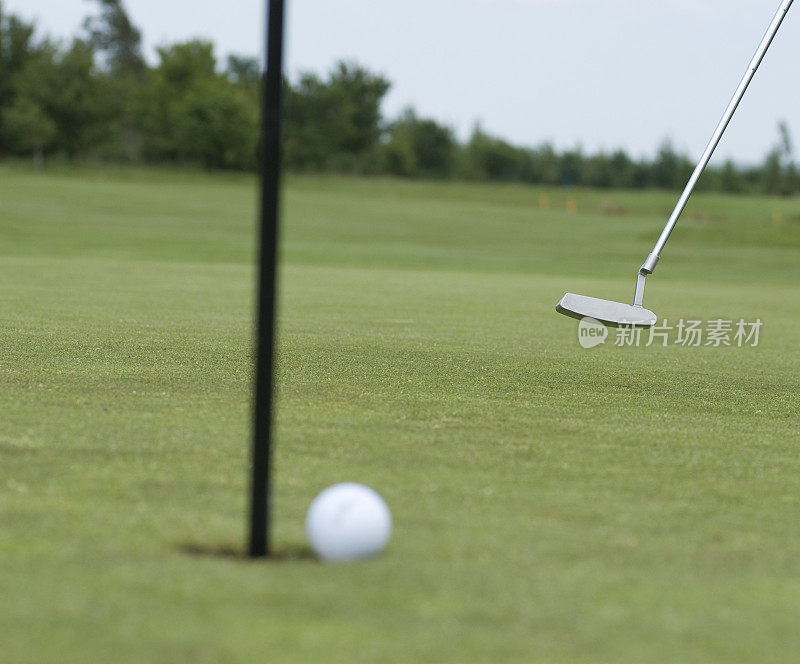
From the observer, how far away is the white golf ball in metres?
3.89

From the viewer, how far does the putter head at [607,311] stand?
8242 mm

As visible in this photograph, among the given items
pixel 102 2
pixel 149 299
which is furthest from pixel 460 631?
pixel 102 2

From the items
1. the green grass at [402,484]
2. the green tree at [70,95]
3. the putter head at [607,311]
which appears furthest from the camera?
the green tree at [70,95]

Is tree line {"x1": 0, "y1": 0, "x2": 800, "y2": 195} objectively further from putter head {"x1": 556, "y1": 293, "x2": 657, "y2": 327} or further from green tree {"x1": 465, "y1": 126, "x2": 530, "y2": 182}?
putter head {"x1": 556, "y1": 293, "x2": 657, "y2": 327}

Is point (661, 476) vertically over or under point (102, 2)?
under

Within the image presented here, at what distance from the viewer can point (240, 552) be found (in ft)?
13.1

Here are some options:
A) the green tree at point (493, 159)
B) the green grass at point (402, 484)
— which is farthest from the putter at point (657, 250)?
the green tree at point (493, 159)

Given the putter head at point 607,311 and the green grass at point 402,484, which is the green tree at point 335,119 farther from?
the putter head at point 607,311

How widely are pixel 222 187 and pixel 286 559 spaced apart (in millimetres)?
51022

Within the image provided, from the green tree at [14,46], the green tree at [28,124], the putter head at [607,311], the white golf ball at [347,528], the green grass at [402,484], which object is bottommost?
the green grass at [402,484]

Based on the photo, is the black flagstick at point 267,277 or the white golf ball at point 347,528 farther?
the white golf ball at point 347,528

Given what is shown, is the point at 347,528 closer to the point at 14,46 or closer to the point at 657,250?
the point at 657,250

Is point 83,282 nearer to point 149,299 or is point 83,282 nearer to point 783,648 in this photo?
point 149,299

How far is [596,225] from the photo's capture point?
4516 cm
